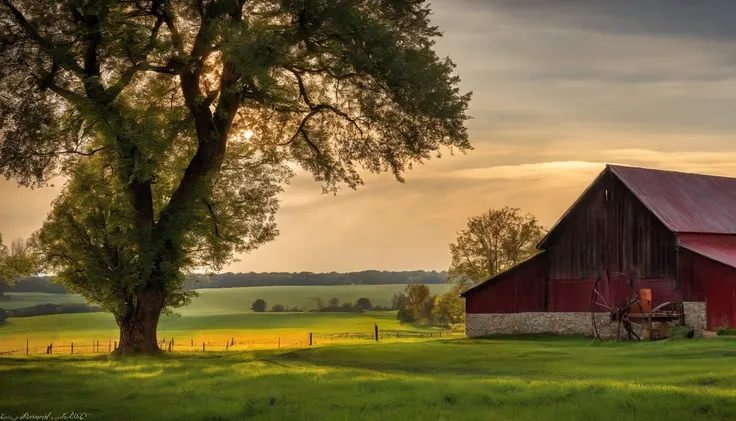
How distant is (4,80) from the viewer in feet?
132

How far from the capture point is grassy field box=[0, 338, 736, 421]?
21500 mm

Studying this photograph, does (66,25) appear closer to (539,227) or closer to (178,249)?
(178,249)

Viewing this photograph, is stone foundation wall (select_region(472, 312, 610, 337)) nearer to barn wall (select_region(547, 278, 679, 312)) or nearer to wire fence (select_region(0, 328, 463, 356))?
barn wall (select_region(547, 278, 679, 312))

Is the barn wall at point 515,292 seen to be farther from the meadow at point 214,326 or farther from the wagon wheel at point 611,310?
the meadow at point 214,326

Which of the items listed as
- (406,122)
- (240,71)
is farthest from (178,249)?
(406,122)

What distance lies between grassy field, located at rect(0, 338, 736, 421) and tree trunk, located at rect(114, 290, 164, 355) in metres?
5.02

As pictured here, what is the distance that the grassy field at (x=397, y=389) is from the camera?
70.5ft

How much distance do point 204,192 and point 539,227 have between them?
59710 millimetres

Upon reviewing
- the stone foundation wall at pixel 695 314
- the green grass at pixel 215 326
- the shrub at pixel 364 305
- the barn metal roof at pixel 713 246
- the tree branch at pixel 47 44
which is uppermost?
the tree branch at pixel 47 44

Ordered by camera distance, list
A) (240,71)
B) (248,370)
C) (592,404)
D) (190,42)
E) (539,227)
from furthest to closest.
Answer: (539,227) < (190,42) < (240,71) < (248,370) < (592,404)

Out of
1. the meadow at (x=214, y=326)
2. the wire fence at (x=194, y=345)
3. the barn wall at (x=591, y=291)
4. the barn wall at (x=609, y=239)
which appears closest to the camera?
the barn wall at (x=591, y=291)

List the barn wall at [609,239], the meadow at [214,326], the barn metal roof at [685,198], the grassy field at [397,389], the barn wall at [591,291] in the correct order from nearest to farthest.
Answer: the grassy field at [397,389] < the barn wall at [591,291] < the barn wall at [609,239] < the barn metal roof at [685,198] < the meadow at [214,326]

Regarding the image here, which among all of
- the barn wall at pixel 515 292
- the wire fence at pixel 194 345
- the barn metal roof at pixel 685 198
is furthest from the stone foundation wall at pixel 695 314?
the wire fence at pixel 194 345

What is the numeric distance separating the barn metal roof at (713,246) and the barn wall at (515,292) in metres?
10.6
